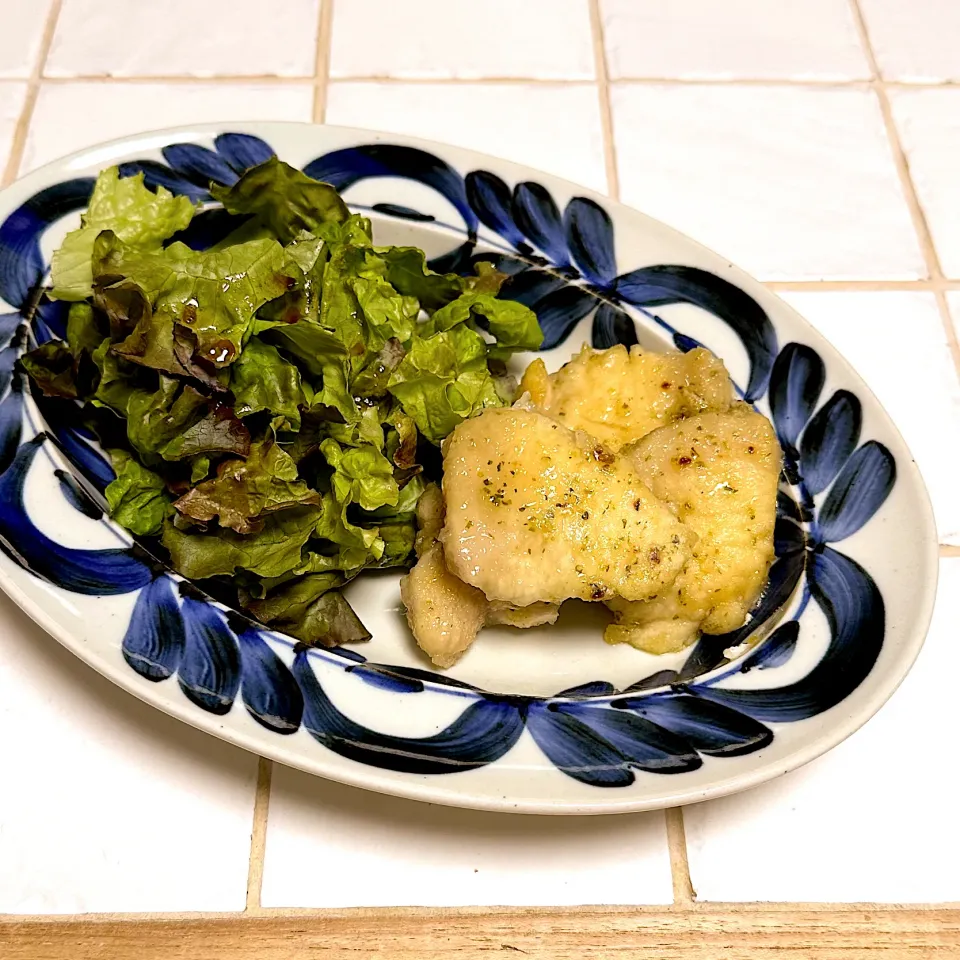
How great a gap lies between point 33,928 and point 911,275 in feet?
4.87

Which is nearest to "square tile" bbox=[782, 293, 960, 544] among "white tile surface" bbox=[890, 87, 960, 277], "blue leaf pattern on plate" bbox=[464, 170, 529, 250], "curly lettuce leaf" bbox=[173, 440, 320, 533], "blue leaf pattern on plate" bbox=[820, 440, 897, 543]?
"white tile surface" bbox=[890, 87, 960, 277]

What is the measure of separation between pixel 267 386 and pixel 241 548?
17cm

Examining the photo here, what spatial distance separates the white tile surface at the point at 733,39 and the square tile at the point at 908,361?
554 mm

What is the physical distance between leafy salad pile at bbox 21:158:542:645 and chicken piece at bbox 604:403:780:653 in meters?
0.24

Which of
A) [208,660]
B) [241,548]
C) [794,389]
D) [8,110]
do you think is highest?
[8,110]

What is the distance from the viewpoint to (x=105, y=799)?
1.08 m

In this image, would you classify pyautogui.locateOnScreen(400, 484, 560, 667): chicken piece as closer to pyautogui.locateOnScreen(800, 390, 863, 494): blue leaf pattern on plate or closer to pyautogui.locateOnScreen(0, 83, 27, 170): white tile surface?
pyautogui.locateOnScreen(800, 390, 863, 494): blue leaf pattern on plate

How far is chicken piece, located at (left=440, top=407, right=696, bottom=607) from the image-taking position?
3.36 feet

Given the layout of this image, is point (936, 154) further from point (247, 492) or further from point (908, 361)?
point (247, 492)

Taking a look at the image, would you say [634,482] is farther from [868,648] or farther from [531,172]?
[531,172]

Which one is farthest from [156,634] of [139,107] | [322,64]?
[322,64]

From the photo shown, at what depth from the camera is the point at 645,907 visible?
1053 mm

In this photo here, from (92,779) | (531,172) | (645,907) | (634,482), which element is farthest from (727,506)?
(92,779)

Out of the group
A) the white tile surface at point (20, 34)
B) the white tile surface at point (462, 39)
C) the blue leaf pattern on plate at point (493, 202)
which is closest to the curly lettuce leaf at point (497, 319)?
the blue leaf pattern on plate at point (493, 202)
